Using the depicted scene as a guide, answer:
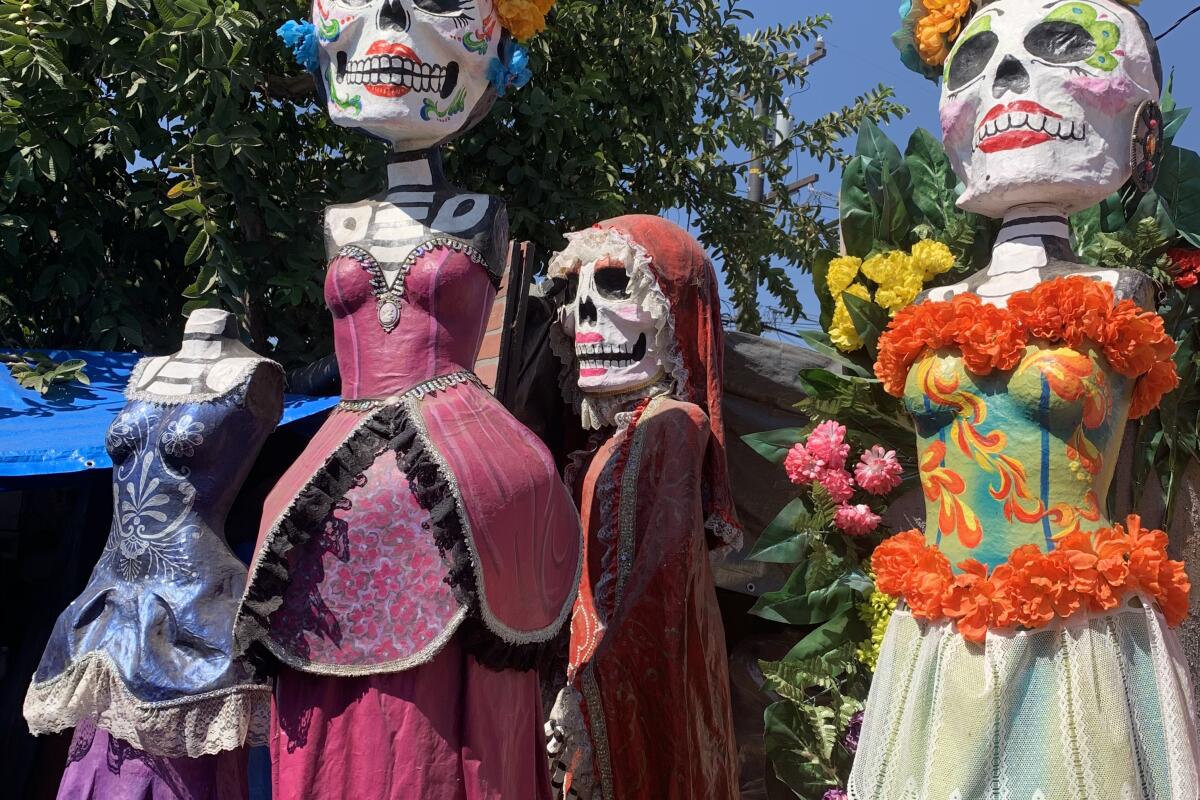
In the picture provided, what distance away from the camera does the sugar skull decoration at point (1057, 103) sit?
2.87m

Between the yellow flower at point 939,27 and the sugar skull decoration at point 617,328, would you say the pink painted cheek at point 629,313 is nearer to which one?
the sugar skull decoration at point 617,328

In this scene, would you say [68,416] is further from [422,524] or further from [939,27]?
[939,27]

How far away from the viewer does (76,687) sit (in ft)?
10.4

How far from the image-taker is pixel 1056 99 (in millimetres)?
2863

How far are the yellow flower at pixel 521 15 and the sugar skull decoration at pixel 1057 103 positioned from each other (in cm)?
106

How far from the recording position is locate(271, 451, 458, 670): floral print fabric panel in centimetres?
260

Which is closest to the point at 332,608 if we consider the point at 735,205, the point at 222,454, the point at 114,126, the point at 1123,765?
the point at 222,454

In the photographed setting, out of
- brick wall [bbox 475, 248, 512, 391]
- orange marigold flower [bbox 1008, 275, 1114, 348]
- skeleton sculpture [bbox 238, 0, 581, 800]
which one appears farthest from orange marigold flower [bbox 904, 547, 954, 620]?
brick wall [bbox 475, 248, 512, 391]

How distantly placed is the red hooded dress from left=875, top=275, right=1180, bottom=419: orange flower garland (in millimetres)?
A: 928

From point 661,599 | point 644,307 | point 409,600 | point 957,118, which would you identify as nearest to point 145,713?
point 409,600

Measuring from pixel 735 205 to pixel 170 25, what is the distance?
10.6 ft

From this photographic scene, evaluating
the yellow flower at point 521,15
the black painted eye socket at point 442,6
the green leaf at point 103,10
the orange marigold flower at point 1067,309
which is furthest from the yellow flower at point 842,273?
the green leaf at point 103,10

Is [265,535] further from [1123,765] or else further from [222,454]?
[1123,765]

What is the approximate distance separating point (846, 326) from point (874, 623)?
90cm
